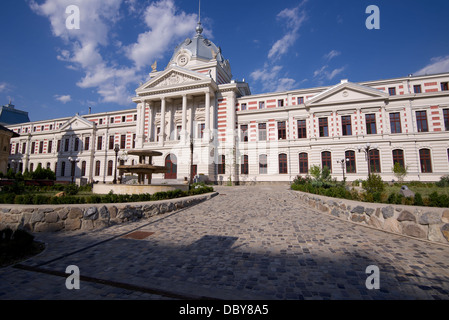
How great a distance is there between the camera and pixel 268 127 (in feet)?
105

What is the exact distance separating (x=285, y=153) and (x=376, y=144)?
11.0 m

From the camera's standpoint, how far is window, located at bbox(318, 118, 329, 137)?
28753 mm

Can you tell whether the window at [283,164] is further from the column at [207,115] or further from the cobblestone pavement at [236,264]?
the cobblestone pavement at [236,264]

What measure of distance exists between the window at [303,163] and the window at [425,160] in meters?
12.7

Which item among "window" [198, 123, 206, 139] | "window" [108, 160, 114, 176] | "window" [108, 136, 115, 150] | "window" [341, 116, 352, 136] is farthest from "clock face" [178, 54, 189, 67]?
"window" [341, 116, 352, 136]

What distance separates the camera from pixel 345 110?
91.6 ft

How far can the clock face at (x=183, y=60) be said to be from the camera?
124 ft

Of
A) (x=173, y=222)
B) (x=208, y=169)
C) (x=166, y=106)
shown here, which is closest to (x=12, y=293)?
(x=173, y=222)

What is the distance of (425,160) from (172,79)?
35637mm

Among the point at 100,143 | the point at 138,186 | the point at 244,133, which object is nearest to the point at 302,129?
the point at 244,133

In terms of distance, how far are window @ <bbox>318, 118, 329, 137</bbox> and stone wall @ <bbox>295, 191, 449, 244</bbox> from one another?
22401 mm

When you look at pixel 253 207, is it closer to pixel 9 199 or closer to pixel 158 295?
pixel 158 295

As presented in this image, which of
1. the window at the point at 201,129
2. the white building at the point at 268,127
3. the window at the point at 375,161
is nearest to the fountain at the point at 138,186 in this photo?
the white building at the point at 268,127

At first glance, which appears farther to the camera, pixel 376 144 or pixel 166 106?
pixel 166 106
